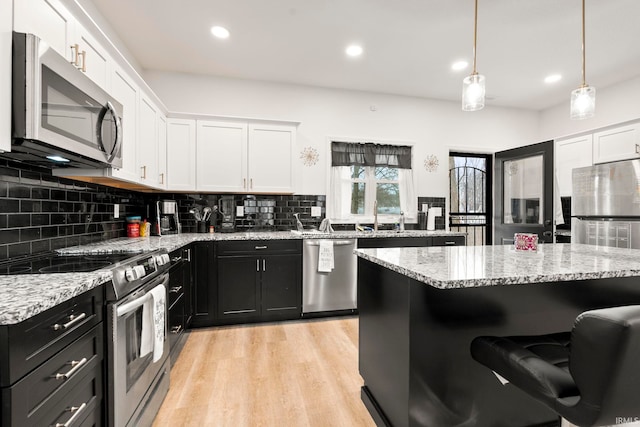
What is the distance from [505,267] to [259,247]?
227cm

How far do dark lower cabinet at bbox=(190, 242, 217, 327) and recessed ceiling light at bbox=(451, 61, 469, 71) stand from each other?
322 centimetres

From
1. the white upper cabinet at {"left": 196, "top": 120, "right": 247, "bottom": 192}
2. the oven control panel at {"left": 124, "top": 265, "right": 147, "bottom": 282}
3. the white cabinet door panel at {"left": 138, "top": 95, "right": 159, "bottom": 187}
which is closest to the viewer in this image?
the oven control panel at {"left": 124, "top": 265, "right": 147, "bottom": 282}

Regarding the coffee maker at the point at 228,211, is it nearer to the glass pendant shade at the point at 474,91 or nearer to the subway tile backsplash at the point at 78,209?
the subway tile backsplash at the point at 78,209

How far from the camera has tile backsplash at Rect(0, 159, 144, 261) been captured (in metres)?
1.63

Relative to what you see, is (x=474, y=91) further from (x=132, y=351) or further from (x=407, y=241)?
(x=132, y=351)

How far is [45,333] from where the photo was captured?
936mm

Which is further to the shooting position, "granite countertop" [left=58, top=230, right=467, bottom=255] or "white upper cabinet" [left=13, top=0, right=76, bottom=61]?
"granite countertop" [left=58, top=230, right=467, bottom=255]

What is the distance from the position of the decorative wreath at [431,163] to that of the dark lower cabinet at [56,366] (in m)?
4.08

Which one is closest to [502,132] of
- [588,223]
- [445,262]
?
[588,223]

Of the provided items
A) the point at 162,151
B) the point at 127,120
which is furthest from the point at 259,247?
the point at 127,120

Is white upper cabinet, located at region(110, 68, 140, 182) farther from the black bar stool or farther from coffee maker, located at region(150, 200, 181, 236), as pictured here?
the black bar stool

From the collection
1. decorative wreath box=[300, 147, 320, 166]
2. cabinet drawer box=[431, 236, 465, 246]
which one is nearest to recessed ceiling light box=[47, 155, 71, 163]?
decorative wreath box=[300, 147, 320, 166]

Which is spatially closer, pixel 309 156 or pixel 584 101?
pixel 584 101

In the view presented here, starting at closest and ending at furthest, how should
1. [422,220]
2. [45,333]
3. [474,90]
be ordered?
[45,333]
[474,90]
[422,220]
